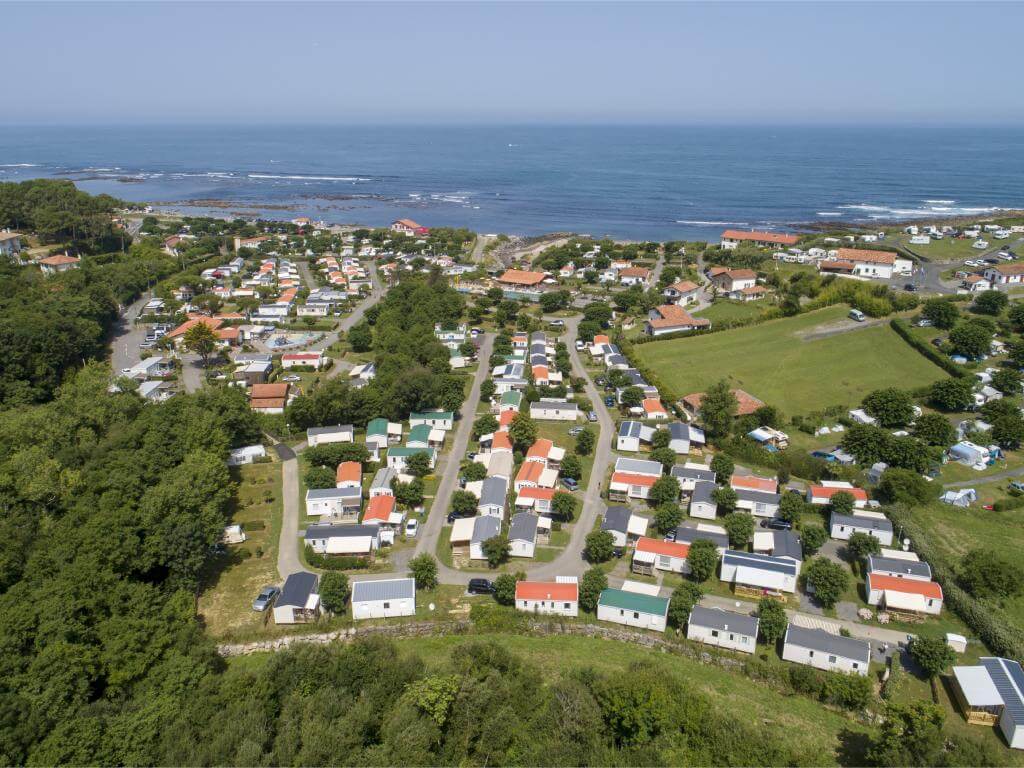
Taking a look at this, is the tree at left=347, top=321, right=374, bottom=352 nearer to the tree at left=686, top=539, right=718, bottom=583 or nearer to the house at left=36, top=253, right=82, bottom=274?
the house at left=36, top=253, right=82, bottom=274

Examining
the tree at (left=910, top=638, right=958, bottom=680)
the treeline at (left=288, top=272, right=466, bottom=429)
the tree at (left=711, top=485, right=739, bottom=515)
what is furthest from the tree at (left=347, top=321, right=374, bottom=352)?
the tree at (left=910, top=638, right=958, bottom=680)

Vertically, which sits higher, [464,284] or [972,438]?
[464,284]

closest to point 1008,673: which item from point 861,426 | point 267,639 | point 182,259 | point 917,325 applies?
point 861,426

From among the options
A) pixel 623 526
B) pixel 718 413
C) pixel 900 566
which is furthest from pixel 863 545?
pixel 718 413

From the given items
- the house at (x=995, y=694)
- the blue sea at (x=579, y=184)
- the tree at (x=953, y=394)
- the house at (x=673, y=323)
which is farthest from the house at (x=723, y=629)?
the blue sea at (x=579, y=184)

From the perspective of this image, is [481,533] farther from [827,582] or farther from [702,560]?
[827,582]

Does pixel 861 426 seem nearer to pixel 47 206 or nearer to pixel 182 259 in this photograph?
pixel 182 259
